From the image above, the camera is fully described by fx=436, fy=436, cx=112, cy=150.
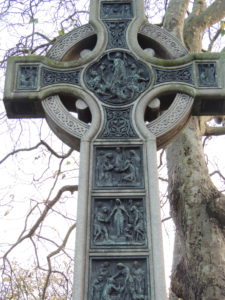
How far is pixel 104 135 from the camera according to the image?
415cm

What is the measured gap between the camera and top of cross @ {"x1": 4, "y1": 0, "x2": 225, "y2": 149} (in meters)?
4.35

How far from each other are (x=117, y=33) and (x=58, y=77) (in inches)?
35.2

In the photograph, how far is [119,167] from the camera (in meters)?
3.96

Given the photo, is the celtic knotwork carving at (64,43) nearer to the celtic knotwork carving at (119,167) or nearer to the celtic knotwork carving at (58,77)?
the celtic knotwork carving at (58,77)

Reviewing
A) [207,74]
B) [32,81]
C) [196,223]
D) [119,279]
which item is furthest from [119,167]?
[196,223]

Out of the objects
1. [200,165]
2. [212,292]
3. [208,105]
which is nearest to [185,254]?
[212,292]

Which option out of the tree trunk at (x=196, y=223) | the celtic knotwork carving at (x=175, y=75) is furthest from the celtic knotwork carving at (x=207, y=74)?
the tree trunk at (x=196, y=223)

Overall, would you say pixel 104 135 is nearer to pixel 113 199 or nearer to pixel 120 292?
pixel 113 199

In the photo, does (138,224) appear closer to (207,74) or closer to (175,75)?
(175,75)

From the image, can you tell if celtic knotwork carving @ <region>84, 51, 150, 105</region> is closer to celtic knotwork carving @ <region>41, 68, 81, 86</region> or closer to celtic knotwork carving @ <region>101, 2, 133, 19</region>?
celtic knotwork carving @ <region>41, 68, 81, 86</region>

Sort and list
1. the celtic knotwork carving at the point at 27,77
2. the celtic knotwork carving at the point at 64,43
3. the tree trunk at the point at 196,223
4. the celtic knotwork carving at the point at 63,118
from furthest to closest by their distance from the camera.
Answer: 1. the tree trunk at the point at 196,223
2. the celtic knotwork carving at the point at 64,43
3. the celtic knotwork carving at the point at 27,77
4. the celtic knotwork carving at the point at 63,118

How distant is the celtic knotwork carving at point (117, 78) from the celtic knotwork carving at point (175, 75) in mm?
117

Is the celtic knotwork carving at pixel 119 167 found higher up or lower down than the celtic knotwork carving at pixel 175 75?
lower down

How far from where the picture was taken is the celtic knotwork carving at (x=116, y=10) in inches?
199
